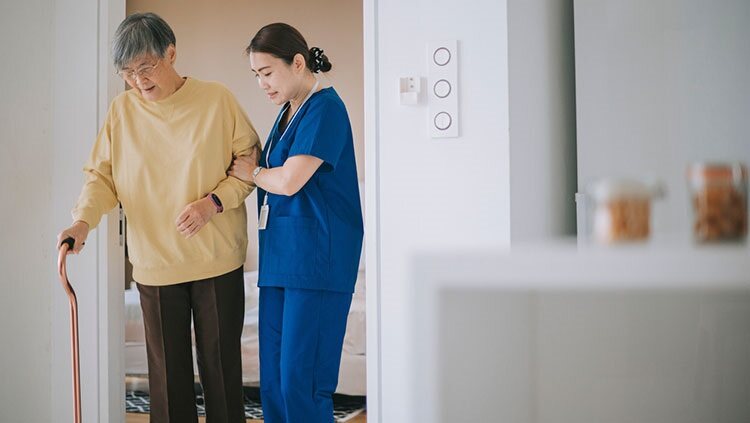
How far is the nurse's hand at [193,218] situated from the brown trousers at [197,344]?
18cm

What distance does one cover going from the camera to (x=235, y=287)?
2.31m

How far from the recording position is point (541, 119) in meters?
2.46

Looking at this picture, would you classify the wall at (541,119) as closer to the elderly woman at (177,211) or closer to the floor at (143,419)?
the elderly woman at (177,211)

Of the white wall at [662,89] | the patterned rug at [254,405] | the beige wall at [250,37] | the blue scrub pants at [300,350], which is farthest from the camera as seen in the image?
the beige wall at [250,37]

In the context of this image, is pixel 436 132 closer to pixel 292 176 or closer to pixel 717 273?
pixel 292 176

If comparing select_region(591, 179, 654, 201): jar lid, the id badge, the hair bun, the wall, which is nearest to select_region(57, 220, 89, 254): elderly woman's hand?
the id badge

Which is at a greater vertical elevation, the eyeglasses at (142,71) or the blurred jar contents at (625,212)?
the eyeglasses at (142,71)

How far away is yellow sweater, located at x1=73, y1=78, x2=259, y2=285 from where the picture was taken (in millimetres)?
2256

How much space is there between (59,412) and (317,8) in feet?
10.9

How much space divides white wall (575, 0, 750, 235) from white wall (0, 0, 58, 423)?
1803 millimetres

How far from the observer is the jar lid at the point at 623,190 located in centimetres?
80

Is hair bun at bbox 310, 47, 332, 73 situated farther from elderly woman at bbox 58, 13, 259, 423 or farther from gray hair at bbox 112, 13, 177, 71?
gray hair at bbox 112, 13, 177, 71

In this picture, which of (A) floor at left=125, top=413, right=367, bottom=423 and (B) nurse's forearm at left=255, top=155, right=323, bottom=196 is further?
(A) floor at left=125, top=413, right=367, bottom=423

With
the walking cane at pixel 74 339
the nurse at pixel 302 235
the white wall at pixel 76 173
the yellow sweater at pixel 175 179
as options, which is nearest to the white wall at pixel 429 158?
the nurse at pixel 302 235
